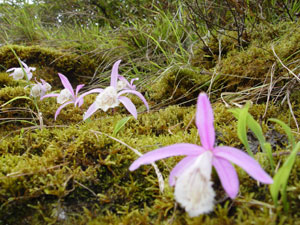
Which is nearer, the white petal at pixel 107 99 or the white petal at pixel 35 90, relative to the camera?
the white petal at pixel 107 99

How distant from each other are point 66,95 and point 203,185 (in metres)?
1.22

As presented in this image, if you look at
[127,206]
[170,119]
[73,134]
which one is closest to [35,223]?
[127,206]

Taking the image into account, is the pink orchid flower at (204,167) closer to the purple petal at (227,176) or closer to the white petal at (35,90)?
the purple petal at (227,176)

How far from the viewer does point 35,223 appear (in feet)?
3.03

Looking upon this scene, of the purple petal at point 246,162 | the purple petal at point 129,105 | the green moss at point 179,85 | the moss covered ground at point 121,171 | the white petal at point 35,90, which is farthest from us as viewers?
the green moss at point 179,85

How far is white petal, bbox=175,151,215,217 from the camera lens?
27.5 inches

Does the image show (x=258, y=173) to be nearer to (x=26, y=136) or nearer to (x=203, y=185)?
(x=203, y=185)

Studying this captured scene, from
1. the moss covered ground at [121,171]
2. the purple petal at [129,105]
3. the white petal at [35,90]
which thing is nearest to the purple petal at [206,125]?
the moss covered ground at [121,171]

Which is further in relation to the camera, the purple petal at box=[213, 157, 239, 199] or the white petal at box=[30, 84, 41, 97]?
the white petal at box=[30, 84, 41, 97]

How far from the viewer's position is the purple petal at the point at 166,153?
0.73 meters

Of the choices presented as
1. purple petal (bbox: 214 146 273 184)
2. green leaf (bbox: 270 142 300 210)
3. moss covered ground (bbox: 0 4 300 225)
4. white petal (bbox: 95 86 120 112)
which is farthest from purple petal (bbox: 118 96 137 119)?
green leaf (bbox: 270 142 300 210)

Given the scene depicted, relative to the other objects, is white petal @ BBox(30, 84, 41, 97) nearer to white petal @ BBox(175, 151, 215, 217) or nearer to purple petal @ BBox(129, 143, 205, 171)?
purple petal @ BBox(129, 143, 205, 171)

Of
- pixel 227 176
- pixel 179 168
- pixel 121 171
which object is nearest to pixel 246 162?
pixel 227 176

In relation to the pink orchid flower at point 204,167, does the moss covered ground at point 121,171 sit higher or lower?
lower
